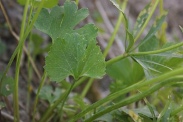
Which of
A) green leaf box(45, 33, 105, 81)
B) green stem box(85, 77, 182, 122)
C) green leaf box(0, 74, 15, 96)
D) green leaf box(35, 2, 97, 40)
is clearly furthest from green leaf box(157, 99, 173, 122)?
green leaf box(0, 74, 15, 96)

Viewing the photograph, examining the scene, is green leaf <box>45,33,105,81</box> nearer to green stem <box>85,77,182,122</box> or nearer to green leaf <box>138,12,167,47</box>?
green stem <box>85,77,182,122</box>

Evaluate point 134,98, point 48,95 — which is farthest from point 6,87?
point 134,98

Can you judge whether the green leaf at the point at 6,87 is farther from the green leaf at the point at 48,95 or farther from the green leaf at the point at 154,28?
the green leaf at the point at 154,28

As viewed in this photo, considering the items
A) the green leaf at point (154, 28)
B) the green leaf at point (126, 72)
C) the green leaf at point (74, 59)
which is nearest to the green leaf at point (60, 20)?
the green leaf at point (74, 59)

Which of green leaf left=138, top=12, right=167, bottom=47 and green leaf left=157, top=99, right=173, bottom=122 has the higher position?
green leaf left=138, top=12, right=167, bottom=47

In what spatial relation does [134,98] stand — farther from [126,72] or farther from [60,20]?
[126,72]

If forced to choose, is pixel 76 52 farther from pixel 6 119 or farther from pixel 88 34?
pixel 6 119

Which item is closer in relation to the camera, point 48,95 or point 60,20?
point 60,20
